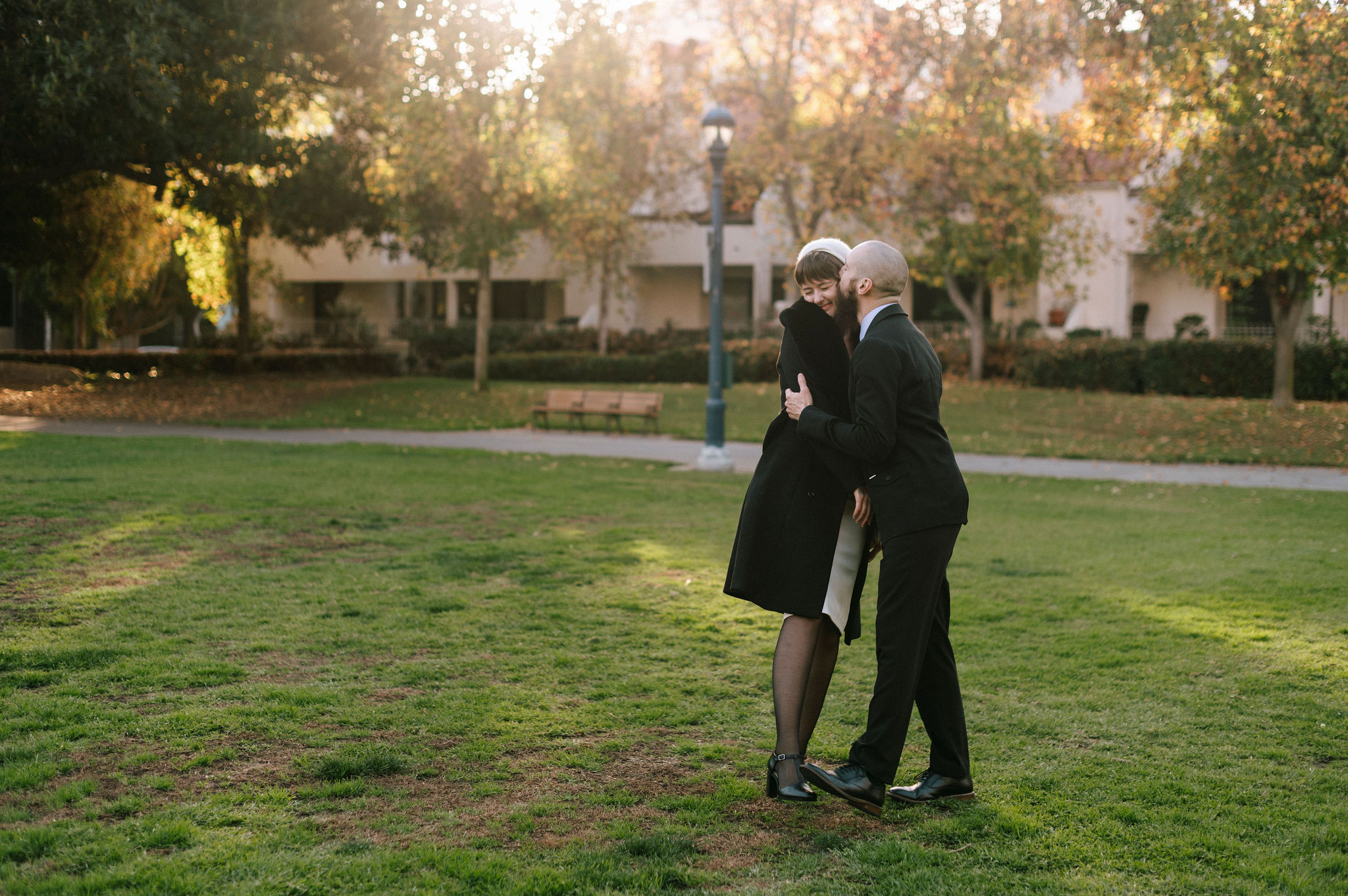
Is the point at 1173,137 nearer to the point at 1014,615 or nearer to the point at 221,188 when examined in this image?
the point at 1014,615

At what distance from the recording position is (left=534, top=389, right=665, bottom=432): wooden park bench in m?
17.9

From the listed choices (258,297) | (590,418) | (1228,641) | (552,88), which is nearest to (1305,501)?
(1228,641)

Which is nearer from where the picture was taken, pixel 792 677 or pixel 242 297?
pixel 792 677

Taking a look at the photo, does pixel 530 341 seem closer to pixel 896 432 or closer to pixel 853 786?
pixel 896 432

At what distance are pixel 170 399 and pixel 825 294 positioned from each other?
66.8ft

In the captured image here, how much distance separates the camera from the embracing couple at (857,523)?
363cm

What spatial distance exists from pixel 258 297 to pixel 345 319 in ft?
11.5

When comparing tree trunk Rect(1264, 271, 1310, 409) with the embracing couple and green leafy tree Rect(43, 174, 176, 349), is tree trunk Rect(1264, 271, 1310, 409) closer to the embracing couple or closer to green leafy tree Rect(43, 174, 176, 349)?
the embracing couple

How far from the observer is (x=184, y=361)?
2888cm

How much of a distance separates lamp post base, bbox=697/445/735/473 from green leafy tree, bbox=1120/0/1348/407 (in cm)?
798

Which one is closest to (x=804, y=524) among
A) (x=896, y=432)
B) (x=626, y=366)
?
(x=896, y=432)

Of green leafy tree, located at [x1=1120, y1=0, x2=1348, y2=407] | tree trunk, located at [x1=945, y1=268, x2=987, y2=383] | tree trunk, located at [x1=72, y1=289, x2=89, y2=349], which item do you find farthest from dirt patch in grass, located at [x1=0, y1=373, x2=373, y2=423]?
green leafy tree, located at [x1=1120, y1=0, x2=1348, y2=407]

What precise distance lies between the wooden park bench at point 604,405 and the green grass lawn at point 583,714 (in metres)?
8.80

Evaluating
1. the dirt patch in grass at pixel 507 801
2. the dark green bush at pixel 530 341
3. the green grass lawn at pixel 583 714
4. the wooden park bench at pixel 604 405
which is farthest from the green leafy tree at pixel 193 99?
the dirt patch in grass at pixel 507 801
